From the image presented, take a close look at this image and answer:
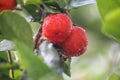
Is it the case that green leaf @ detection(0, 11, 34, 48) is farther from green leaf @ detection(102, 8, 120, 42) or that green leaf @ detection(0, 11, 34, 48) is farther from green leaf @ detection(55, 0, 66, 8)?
green leaf @ detection(102, 8, 120, 42)

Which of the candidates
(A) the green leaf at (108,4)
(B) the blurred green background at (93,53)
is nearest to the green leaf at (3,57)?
(A) the green leaf at (108,4)

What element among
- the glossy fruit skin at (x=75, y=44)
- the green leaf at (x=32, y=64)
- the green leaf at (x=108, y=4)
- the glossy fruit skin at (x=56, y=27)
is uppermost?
the green leaf at (x=32, y=64)

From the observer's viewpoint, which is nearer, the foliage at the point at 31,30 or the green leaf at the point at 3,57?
the foliage at the point at 31,30

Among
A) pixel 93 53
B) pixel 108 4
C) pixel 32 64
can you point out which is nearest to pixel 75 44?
pixel 108 4

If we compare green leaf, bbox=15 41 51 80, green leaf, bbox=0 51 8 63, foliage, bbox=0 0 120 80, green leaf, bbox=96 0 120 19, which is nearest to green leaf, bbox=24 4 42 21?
foliage, bbox=0 0 120 80

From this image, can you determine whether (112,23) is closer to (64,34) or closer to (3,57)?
(64,34)

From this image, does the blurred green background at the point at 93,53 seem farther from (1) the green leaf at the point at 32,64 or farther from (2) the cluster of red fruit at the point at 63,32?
(1) the green leaf at the point at 32,64

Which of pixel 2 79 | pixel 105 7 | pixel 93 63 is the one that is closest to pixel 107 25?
pixel 105 7

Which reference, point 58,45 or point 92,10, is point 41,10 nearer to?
point 58,45
